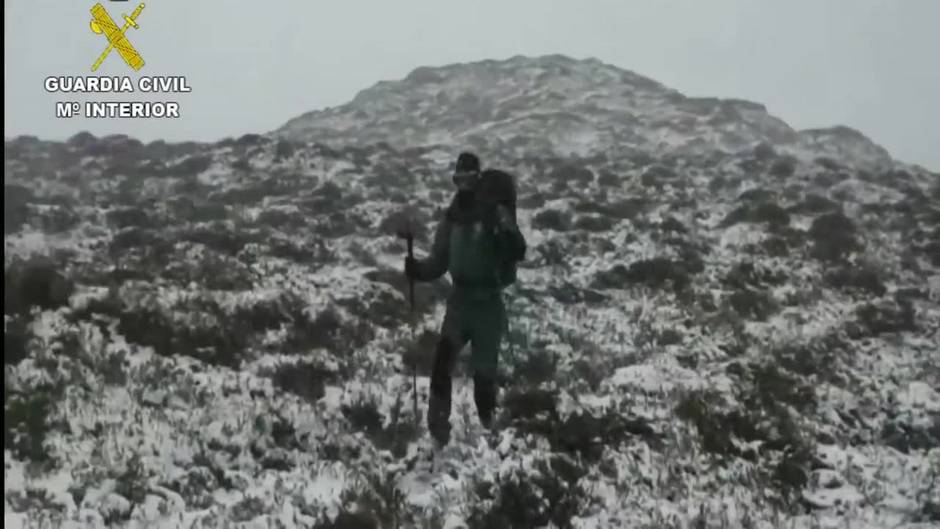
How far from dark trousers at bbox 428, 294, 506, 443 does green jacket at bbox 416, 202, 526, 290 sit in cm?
17

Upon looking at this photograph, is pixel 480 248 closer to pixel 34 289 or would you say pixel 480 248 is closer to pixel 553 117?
pixel 34 289

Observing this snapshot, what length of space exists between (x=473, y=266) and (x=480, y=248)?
0.14 meters

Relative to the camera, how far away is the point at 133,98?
13.1 meters

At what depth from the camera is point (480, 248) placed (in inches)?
212

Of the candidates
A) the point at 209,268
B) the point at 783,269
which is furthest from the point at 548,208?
the point at 209,268

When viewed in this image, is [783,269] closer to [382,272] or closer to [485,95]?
[382,272]

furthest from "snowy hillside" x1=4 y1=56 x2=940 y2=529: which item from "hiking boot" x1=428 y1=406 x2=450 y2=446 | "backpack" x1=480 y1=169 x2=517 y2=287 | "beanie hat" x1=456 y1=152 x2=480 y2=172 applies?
"beanie hat" x1=456 y1=152 x2=480 y2=172

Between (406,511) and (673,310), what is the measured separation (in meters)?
5.96

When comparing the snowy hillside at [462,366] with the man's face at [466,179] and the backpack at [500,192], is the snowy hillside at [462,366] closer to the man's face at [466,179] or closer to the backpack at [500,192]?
the backpack at [500,192]

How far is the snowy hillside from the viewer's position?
16.2 feet

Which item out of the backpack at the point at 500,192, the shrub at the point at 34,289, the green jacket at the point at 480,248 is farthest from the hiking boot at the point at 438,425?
the shrub at the point at 34,289

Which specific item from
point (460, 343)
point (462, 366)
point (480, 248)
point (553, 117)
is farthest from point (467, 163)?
point (553, 117)

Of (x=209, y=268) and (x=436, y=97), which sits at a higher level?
(x=436, y=97)

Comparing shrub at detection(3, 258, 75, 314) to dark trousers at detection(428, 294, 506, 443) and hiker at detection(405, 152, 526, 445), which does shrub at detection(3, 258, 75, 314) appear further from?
dark trousers at detection(428, 294, 506, 443)
